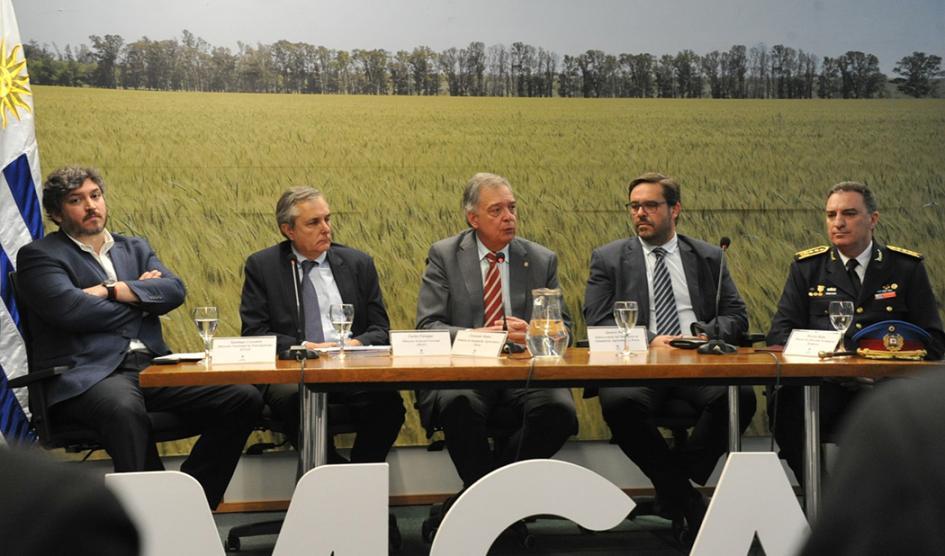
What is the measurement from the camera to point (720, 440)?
4203 millimetres

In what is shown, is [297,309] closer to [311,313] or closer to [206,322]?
[311,313]

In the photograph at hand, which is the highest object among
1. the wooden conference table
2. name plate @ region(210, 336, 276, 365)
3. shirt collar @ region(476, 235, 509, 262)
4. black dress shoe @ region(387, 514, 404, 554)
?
shirt collar @ region(476, 235, 509, 262)

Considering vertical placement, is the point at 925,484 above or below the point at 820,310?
above

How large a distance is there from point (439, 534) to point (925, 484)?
85.3 inches

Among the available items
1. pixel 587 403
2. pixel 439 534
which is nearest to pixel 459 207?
pixel 587 403

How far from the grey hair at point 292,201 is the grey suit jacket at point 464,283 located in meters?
0.58

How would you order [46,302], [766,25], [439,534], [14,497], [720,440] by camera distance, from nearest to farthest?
1. [14,497]
2. [439,534]
3. [46,302]
4. [720,440]
5. [766,25]

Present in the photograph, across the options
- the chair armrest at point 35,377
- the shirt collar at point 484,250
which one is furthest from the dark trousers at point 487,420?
the chair armrest at point 35,377

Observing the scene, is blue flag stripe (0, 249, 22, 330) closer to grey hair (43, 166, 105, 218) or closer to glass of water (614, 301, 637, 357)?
grey hair (43, 166, 105, 218)

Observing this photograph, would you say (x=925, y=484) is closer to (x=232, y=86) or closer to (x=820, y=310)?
(x=820, y=310)

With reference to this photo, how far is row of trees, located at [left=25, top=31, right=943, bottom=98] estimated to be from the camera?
16.0ft

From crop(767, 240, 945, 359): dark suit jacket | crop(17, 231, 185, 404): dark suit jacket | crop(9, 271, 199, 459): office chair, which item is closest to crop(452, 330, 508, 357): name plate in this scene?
crop(9, 271, 199, 459): office chair

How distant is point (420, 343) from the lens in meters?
3.53

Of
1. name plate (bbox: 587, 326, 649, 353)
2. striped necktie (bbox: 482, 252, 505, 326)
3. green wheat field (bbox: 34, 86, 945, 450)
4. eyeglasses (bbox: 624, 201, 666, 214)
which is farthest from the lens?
green wheat field (bbox: 34, 86, 945, 450)
